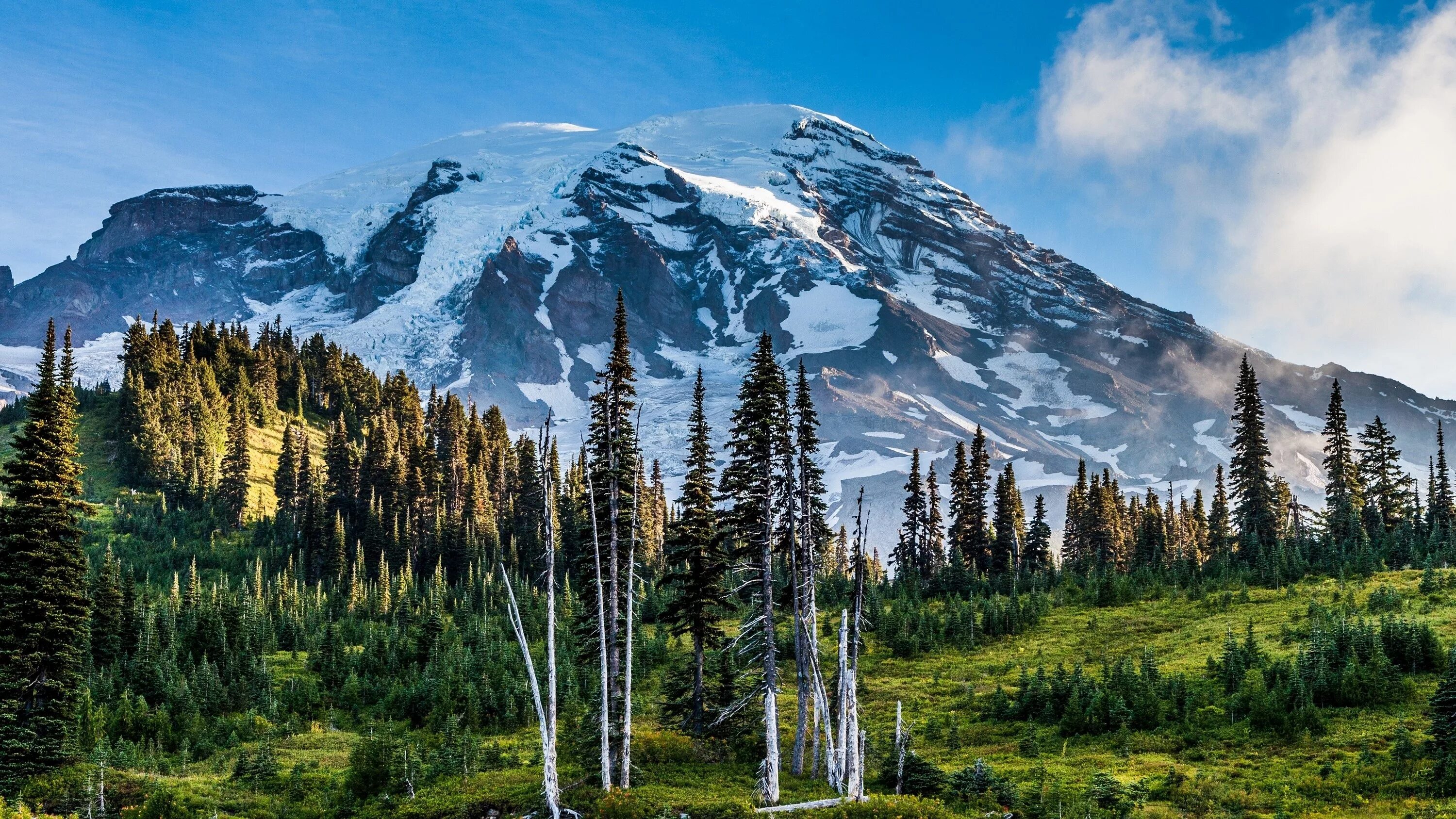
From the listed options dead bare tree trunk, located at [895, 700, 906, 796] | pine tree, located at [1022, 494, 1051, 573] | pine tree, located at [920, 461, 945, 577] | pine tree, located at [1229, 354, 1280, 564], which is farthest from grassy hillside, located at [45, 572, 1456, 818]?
pine tree, located at [1022, 494, 1051, 573]

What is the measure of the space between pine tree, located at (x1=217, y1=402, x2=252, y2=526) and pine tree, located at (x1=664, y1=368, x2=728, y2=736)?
7805 centimetres

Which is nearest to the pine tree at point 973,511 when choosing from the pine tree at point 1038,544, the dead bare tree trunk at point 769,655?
the pine tree at point 1038,544

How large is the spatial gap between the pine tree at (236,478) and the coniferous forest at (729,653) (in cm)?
142

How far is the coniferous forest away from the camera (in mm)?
35031

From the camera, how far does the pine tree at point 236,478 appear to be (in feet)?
349

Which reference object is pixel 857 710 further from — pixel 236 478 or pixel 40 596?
pixel 236 478

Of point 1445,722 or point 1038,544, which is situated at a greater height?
point 1038,544

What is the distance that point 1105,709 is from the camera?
43406mm

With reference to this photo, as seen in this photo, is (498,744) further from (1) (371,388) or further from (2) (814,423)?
(1) (371,388)

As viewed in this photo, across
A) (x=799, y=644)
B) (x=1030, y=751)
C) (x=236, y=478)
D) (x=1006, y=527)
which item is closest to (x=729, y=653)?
(x=799, y=644)

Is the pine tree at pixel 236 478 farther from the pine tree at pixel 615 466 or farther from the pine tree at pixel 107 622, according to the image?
the pine tree at pixel 615 466

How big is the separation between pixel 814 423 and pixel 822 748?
13.7 meters

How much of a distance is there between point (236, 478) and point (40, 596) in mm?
73387

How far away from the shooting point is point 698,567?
45875mm
